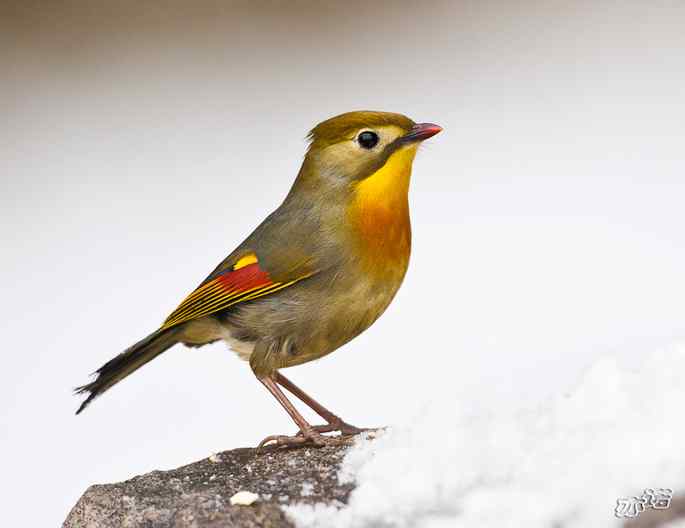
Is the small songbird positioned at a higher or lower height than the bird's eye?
lower

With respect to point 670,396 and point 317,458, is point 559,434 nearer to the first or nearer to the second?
point 670,396

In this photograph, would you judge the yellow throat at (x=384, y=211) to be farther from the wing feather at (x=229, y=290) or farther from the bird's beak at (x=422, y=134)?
the wing feather at (x=229, y=290)

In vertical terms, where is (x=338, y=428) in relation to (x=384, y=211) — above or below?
below

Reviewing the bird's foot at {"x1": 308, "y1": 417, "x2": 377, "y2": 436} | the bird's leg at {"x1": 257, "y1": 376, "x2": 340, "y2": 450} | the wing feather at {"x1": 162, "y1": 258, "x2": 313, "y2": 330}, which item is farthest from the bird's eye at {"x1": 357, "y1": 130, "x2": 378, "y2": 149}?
the bird's foot at {"x1": 308, "y1": 417, "x2": 377, "y2": 436}

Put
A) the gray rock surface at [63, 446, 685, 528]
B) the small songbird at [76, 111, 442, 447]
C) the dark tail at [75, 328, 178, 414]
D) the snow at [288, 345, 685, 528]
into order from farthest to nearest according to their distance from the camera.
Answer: the dark tail at [75, 328, 178, 414], the small songbird at [76, 111, 442, 447], the gray rock surface at [63, 446, 685, 528], the snow at [288, 345, 685, 528]

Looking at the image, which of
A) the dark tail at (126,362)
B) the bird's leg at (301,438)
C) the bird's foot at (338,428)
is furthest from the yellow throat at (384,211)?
the dark tail at (126,362)

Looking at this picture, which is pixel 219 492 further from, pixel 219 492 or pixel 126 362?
pixel 126 362

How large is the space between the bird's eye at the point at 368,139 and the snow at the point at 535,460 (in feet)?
3.35

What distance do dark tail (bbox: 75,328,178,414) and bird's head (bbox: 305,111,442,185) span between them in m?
0.93

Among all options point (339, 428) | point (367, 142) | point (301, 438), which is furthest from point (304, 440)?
point (367, 142)

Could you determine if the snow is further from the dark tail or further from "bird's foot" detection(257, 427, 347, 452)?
the dark tail

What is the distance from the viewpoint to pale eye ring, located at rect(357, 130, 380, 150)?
3963 millimetres

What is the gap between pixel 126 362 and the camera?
4.26 m

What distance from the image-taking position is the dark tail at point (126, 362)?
424 centimetres
